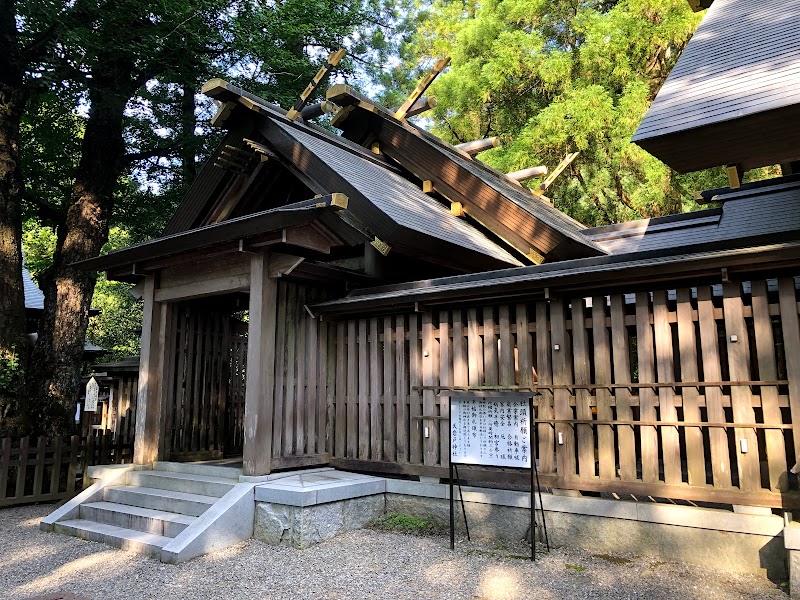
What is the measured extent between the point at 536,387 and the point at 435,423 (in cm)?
133

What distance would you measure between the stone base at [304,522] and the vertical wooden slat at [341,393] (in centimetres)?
107

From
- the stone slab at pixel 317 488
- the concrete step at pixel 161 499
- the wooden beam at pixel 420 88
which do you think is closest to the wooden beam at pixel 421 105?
the wooden beam at pixel 420 88

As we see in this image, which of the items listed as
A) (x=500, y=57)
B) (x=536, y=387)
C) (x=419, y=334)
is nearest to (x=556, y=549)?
(x=536, y=387)

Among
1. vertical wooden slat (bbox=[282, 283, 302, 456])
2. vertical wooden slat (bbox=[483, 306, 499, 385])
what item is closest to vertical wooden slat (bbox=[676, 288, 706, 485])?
vertical wooden slat (bbox=[483, 306, 499, 385])

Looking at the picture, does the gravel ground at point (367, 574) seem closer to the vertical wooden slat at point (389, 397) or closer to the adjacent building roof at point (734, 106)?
the vertical wooden slat at point (389, 397)

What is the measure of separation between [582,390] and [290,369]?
355 centimetres

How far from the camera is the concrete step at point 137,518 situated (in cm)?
607

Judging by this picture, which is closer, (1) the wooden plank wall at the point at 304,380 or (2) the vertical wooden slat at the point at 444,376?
(2) the vertical wooden slat at the point at 444,376

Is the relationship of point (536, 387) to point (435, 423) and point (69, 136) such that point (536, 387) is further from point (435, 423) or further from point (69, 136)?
point (69, 136)

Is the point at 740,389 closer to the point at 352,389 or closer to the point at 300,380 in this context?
the point at 352,389

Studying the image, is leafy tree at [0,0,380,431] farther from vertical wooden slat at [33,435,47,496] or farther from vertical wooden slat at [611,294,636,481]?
vertical wooden slat at [611,294,636,481]

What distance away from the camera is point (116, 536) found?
6.12 metres

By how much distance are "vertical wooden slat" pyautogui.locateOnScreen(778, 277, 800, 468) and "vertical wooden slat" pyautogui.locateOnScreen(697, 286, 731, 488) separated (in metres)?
0.50

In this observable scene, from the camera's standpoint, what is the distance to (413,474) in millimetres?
6695
